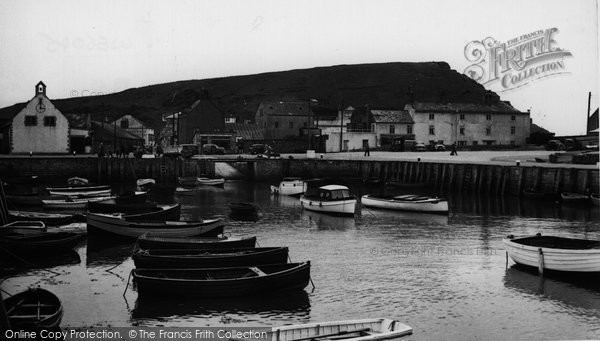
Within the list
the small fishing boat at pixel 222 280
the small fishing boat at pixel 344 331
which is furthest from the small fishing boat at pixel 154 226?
the small fishing boat at pixel 344 331

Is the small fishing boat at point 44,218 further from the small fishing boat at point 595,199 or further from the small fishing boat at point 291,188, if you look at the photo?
the small fishing boat at point 595,199

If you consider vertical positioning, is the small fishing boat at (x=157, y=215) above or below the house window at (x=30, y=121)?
below

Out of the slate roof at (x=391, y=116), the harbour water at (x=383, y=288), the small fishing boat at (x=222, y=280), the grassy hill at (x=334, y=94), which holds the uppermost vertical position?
the grassy hill at (x=334, y=94)

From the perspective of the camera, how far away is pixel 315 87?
192750 mm

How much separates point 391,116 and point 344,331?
75.0 m

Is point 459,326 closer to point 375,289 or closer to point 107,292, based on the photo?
point 375,289

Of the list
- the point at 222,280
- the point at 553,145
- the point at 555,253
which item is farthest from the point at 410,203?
the point at 553,145

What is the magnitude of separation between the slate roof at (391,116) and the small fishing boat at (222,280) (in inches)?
2631

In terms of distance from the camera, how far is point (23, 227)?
27.5m

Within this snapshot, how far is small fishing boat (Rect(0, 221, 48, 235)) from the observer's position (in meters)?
26.8

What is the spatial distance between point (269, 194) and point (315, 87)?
142 metres

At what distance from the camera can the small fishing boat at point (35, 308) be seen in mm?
15391

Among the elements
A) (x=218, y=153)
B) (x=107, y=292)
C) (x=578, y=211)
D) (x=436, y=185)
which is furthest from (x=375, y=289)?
(x=218, y=153)

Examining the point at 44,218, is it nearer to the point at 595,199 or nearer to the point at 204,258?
the point at 204,258
